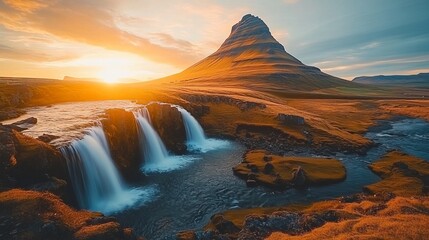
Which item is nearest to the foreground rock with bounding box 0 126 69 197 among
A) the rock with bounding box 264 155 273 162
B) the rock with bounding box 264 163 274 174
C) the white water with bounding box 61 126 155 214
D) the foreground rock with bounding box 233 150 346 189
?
the white water with bounding box 61 126 155 214

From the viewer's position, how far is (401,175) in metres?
40.7

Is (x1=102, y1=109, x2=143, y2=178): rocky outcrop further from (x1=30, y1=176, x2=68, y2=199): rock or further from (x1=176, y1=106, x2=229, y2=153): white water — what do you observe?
(x1=176, y1=106, x2=229, y2=153): white water

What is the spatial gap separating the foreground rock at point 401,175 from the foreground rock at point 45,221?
3106 cm

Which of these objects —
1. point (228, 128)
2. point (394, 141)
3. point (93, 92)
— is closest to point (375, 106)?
point (394, 141)

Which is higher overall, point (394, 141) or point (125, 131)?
point (125, 131)

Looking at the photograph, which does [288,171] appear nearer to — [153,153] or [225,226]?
[225,226]

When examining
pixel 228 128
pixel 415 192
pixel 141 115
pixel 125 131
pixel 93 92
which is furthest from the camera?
pixel 93 92

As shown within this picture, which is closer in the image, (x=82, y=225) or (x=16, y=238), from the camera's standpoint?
(x=16, y=238)

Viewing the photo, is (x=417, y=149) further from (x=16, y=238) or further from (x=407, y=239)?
(x=16, y=238)

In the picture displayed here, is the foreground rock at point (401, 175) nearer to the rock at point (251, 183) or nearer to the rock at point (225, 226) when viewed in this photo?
the rock at point (251, 183)

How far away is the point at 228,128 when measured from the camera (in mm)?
73500

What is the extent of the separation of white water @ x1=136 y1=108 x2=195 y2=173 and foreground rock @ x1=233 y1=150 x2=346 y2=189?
11.2 meters

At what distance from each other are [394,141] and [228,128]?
125ft

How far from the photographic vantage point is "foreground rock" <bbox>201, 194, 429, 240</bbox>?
22234 mm
